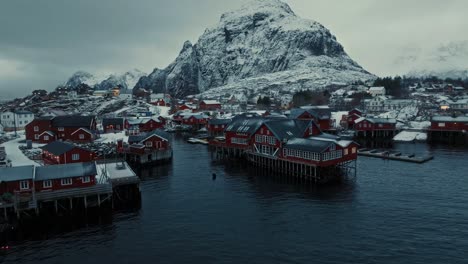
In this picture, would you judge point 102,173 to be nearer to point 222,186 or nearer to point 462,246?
point 222,186

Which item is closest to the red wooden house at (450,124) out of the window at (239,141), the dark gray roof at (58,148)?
the window at (239,141)

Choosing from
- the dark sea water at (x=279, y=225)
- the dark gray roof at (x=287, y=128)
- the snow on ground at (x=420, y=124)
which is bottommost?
the dark sea water at (x=279, y=225)

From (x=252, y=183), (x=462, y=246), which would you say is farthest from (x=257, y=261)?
(x=252, y=183)

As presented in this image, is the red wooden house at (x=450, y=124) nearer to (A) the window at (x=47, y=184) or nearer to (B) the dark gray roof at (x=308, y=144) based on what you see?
(B) the dark gray roof at (x=308, y=144)

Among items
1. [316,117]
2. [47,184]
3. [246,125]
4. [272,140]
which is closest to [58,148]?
[47,184]

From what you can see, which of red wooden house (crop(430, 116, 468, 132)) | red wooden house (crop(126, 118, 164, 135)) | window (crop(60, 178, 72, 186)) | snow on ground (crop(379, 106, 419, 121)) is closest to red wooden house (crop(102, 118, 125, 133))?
red wooden house (crop(126, 118, 164, 135))

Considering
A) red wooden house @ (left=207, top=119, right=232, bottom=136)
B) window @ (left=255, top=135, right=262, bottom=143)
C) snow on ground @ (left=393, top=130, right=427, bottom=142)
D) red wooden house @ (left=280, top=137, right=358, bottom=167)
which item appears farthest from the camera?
red wooden house @ (left=207, top=119, right=232, bottom=136)

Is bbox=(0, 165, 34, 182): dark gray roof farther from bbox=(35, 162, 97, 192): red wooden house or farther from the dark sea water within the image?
the dark sea water

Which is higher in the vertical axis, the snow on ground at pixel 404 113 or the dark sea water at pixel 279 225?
the snow on ground at pixel 404 113
